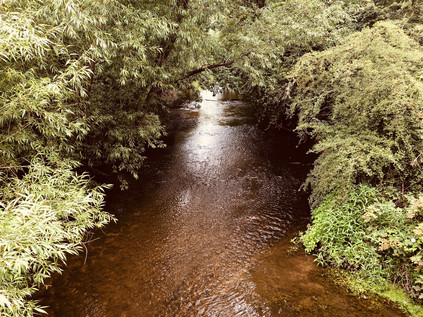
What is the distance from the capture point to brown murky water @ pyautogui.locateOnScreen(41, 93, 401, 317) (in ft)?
13.5

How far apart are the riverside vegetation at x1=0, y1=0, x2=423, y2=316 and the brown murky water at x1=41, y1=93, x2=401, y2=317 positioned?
66 cm

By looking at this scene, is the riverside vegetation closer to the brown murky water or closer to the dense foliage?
the dense foliage

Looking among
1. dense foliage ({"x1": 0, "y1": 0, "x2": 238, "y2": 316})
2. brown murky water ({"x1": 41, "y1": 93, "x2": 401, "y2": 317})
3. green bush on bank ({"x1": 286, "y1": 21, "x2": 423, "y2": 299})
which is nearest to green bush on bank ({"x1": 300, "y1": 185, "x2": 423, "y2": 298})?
green bush on bank ({"x1": 286, "y1": 21, "x2": 423, "y2": 299})

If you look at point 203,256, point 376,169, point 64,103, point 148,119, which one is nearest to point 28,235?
point 64,103

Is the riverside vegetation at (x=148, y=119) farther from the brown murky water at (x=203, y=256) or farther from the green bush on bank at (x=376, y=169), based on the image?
the brown murky water at (x=203, y=256)

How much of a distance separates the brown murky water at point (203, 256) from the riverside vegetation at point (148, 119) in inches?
25.8

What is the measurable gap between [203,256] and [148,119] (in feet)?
14.5

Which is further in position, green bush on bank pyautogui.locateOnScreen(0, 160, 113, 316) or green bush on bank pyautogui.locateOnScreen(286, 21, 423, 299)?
green bush on bank pyautogui.locateOnScreen(286, 21, 423, 299)

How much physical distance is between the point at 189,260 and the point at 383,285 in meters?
3.65

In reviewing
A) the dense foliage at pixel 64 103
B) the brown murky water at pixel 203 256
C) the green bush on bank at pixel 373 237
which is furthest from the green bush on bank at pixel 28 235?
the green bush on bank at pixel 373 237

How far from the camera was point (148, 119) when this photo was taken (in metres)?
7.40

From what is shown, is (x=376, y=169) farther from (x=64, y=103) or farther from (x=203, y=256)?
(x=64, y=103)

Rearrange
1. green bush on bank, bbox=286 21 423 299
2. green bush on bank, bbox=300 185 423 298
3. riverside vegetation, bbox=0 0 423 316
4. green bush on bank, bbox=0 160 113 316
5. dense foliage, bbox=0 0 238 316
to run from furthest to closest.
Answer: green bush on bank, bbox=286 21 423 299
green bush on bank, bbox=300 185 423 298
riverside vegetation, bbox=0 0 423 316
dense foliage, bbox=0 0 238 316
green bush on bank, bbox=0 160 113 316

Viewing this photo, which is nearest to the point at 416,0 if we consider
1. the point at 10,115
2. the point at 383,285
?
the point at 383,285
